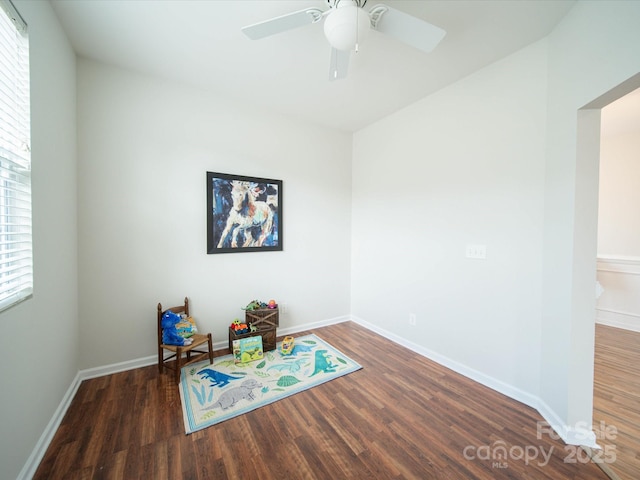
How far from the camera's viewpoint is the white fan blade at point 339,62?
1.60 m

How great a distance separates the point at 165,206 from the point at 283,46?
177 centimetres

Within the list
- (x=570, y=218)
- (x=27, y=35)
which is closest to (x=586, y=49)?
(x=570, y=218)

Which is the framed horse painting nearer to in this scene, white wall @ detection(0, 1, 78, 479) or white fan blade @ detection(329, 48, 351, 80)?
white wall @ detection(0, 1, 78, 479)

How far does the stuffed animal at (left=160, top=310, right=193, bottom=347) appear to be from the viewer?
2186 millimetres

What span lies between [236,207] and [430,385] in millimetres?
2558

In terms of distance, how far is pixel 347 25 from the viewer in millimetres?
1267

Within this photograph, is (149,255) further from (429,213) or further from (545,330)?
(545,330)

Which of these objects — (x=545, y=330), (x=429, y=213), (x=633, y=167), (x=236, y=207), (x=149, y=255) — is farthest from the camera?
(x=633, y=167)

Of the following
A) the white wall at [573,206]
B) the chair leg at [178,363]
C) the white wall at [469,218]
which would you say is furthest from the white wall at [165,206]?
the white wall at [573,206]

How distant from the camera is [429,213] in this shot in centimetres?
257

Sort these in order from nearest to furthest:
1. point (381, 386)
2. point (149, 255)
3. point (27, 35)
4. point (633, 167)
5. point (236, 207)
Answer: point (27, 35) < point (381, 386) < point (149, 255) < point (236, 207) < point (633, 167)

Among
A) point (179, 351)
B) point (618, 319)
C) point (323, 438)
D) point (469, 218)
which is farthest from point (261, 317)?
point (618, 319)

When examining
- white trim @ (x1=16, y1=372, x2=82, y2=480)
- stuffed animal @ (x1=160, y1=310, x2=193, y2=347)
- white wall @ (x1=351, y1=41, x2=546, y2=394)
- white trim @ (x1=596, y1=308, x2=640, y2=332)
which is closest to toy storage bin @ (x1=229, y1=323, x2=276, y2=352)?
stuffed animal @ (x1=160, y1=310, x2=193, y2=347)

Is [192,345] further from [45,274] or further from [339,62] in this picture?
[339,62]
